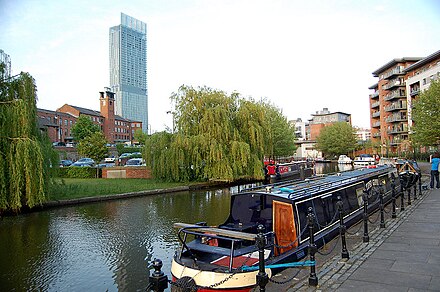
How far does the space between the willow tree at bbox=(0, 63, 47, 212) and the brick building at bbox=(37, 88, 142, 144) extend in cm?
5489

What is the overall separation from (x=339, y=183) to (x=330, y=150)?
61010 millimetres

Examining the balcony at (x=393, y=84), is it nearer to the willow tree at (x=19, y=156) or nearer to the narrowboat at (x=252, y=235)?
A: the narrowboat at (x=252, y=235)

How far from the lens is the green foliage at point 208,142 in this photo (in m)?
26.3

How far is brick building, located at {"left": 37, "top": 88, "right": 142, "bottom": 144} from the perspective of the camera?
239 ft

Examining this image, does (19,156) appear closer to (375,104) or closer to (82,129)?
(82,129)

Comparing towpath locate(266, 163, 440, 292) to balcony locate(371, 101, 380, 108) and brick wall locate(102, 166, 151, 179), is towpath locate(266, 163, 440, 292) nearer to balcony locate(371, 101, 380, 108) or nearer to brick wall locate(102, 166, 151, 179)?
brick wall locate(102, 166, 151, 179)

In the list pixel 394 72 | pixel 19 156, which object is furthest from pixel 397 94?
pixel 19 156

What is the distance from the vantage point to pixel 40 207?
17.5 meters

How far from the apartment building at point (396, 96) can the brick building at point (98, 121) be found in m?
54.9

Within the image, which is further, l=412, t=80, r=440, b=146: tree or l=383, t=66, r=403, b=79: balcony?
l=383, t=66, r=403, b=79: balcony

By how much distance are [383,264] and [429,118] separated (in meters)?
26.1

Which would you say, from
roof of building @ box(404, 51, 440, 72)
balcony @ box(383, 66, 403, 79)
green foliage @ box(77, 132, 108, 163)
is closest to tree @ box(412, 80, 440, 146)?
roof of building @ box(404, 51, 440, 72)

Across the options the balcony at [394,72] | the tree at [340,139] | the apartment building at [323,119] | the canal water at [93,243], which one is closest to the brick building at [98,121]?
the tree at [340,139]

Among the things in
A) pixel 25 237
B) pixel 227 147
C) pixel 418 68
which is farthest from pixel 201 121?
pixel 418 68
